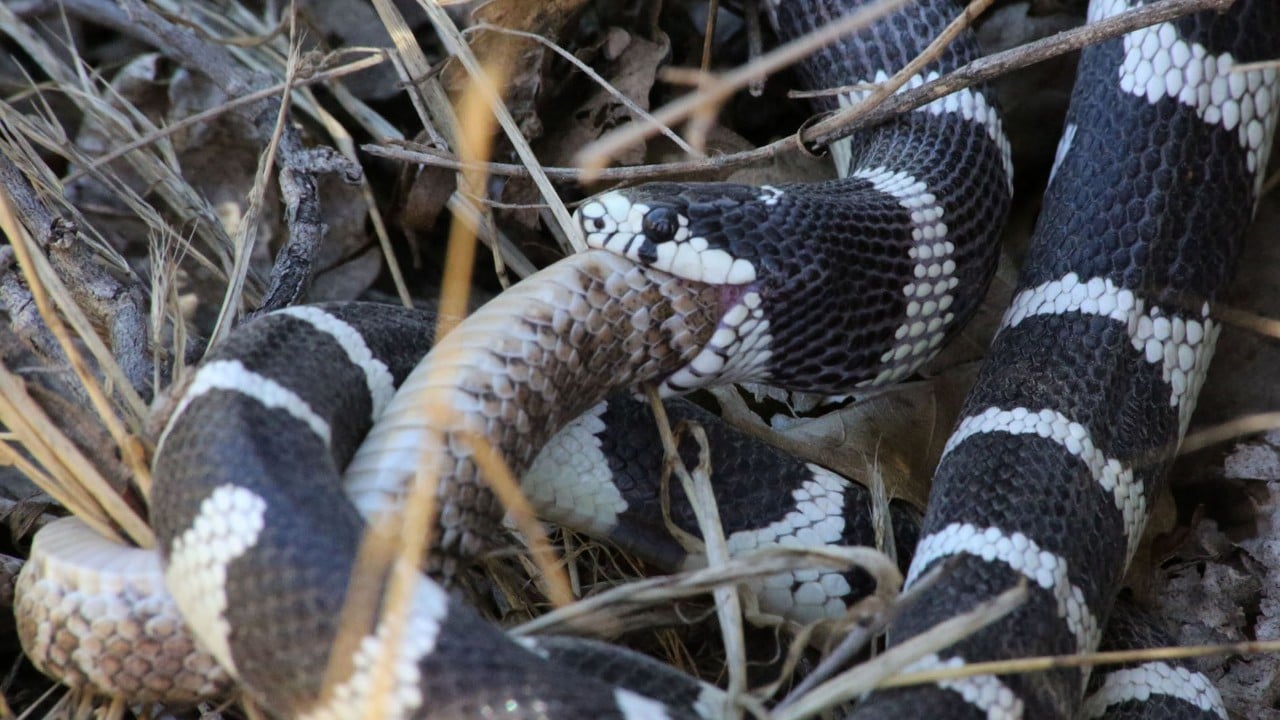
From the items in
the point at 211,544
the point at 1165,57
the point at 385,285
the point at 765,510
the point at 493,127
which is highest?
the point at 1165,57

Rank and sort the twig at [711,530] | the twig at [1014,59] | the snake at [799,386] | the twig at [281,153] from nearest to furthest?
1. the snake at [799,386]
2. the twig at [711,530]
3. the twig at [1014,59]
4. the twig at [281,153]

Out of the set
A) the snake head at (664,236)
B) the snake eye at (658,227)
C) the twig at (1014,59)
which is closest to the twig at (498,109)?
the snake head at (664,236)

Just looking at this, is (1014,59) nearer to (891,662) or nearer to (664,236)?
(664,236)

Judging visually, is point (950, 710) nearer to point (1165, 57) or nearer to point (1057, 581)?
point (1057, 581)

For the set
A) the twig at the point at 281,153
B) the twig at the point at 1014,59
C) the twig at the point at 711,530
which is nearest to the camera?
the twig at the point at 711,530

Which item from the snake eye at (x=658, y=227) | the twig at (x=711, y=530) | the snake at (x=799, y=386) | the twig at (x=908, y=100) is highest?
the twig at (x=908, y=100)

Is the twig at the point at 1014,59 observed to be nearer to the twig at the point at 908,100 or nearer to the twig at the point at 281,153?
the twig at the point at 908,100

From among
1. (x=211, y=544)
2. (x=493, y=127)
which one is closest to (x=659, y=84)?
(x=493, y=127)

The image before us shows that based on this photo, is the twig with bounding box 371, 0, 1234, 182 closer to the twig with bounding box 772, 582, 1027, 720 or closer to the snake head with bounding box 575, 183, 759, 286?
the snake head with bounding box 575, 183, 759, 286
